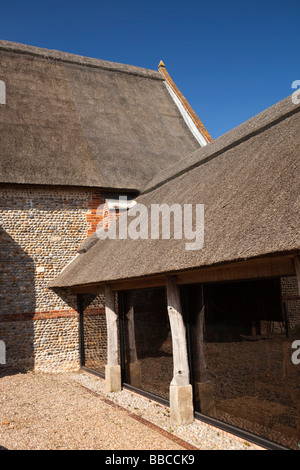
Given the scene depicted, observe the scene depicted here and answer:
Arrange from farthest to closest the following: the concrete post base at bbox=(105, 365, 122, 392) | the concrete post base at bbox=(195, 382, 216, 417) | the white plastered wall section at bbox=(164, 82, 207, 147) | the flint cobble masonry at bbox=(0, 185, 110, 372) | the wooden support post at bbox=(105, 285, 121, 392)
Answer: the white plastered wall section at bbox=(164, 82, 207, 147), the flint cobble masonry at bbox=(0, 185, 110, 372), the wooden support post at bbox=(105, 285, 121, 392), the concrete post base at bbox=(105, 365, 122, 392), the concrete post base at bbox=(195, 382, 216, 417)

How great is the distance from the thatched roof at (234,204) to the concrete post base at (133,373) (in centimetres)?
190

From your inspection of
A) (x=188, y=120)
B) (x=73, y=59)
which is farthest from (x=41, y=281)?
(x=73, y=59)

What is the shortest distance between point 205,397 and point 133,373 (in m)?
2.40

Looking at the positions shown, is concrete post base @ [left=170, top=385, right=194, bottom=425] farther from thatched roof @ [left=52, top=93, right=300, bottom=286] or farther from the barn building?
thatched roof @ [left=52, top=93, right=300, bottom=286]

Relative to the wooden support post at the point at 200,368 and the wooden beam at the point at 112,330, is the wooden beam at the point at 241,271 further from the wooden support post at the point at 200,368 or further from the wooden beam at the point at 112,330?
the wooden beam at the point at 112,330

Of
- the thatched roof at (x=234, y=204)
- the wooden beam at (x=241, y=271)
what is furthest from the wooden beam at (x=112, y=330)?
the wooden beam at (x=241, y=271)

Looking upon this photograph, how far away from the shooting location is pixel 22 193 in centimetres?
979

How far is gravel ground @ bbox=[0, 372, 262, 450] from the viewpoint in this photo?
15.6ft

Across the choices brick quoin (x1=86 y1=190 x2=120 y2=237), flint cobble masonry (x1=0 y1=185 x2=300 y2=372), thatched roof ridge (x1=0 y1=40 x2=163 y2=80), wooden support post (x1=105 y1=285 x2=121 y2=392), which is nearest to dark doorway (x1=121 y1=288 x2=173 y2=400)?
wooden support post (x1=105 y1=285 x2=121 y2=392)

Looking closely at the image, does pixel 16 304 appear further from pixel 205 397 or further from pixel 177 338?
pixel 205 397

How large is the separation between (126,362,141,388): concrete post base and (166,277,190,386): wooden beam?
2136mm

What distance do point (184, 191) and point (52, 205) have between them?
4.13 meters
